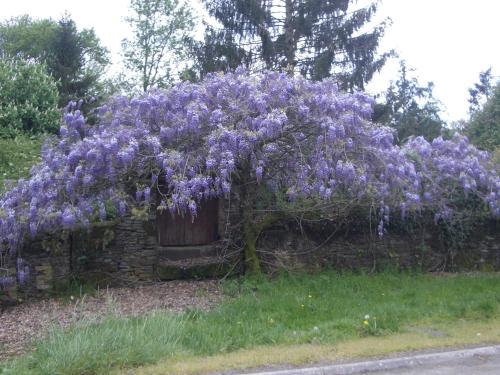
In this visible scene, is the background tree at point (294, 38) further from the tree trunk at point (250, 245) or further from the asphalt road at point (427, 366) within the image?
the asphalt road at point (427, 366)

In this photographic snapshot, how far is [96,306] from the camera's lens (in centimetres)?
1019

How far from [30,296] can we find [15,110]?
7486 millimetres

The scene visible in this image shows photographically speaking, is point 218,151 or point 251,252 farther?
point 251,252

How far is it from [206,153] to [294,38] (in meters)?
12.8

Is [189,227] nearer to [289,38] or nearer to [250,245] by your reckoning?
[250,245]

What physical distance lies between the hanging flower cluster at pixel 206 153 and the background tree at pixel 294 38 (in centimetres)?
1027

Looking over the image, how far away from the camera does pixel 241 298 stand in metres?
10.3

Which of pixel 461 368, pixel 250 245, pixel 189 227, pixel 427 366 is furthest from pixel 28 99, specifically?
pixel 461 368

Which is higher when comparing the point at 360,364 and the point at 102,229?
the point at 102,229

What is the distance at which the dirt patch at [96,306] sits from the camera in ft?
28.2

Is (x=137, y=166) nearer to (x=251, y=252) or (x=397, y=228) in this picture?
(x=251, y=252)

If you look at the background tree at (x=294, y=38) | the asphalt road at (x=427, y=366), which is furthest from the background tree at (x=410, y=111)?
the asphalt road at (x=427, y=366)

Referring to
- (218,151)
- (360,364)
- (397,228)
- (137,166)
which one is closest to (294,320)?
(360,364)

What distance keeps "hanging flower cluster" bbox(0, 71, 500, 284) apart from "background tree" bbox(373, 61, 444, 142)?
12.5m
